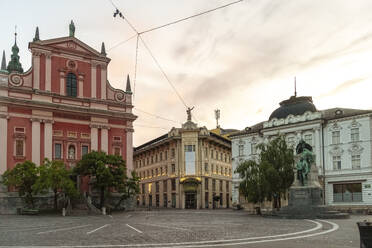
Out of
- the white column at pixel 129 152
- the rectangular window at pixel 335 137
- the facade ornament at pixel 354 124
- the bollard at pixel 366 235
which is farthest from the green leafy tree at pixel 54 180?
the bollard at pixel 366 235

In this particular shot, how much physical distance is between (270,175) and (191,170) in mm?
32014

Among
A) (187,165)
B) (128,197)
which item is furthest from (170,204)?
(128,197)

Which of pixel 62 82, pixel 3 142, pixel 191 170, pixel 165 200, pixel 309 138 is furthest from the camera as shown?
pixel 165 200

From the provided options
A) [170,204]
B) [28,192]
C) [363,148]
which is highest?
[363,148]

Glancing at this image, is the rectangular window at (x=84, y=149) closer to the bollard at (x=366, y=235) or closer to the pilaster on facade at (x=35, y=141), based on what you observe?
the pilaster on facade at (x=35, y=141)

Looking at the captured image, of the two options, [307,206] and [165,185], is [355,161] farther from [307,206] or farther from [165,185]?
[165,185]

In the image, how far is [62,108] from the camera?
49062 mm

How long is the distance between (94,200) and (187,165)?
963 inches

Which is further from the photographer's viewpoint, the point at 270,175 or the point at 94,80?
the point at 94,80

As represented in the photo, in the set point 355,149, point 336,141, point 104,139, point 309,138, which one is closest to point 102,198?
point 104,139

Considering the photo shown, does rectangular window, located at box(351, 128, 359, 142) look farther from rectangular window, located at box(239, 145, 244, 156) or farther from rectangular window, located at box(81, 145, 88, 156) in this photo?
rectangular window, located at box(81, 145, 88, 156)

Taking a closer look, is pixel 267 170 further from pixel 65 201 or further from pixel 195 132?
pixel 195 132

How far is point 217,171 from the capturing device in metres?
75.7

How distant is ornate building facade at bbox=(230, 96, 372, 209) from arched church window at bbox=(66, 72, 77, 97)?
85.6ft
